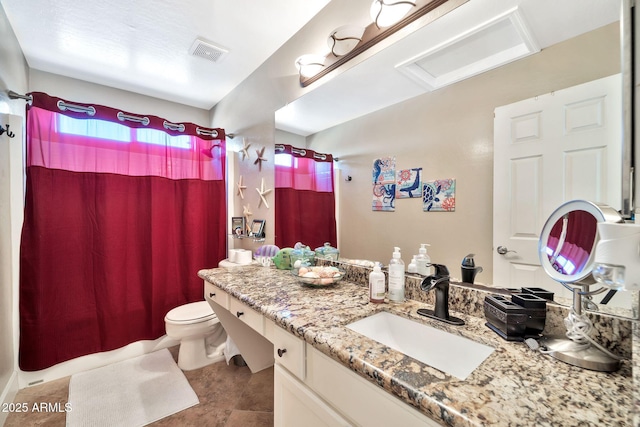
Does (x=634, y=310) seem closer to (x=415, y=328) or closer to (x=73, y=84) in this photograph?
(x=415, y=328)

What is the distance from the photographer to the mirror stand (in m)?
0.63

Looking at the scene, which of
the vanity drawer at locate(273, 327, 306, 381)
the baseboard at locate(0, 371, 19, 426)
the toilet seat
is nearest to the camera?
the vanity drawer at locate(273, 327, 306, 381)

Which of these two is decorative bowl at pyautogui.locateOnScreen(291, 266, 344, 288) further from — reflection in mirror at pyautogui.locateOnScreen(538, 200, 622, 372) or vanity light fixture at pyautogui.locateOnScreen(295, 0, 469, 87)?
Answer: vanity light fixture at pyautogui.locateOnScreen(295, 0, 469, 87)

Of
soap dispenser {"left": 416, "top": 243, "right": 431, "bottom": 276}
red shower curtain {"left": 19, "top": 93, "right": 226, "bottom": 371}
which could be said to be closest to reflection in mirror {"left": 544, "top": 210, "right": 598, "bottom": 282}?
soap dispenser {"left": 416, "top": 243, "right": 431, "bottom": 276}

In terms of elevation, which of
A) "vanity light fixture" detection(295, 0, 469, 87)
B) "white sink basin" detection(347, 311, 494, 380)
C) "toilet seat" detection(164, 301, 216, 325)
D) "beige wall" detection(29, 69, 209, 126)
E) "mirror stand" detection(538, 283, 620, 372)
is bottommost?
"toilet seat" detection(164, 301, 216, 325)

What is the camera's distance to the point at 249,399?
1.71 meters

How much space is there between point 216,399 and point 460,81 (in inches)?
89.0

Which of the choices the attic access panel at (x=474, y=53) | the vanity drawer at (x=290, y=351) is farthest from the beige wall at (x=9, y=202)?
Result: the attic access panel at (x=474, y=53)

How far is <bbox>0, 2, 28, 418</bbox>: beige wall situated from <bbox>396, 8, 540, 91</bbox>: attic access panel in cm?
239

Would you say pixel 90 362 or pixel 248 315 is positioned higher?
pixel 248 315

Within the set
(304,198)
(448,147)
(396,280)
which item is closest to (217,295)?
(304,198)

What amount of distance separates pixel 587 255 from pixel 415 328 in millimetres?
545

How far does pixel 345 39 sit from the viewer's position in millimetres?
1435

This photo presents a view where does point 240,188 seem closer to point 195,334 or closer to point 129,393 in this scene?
point 195,334
